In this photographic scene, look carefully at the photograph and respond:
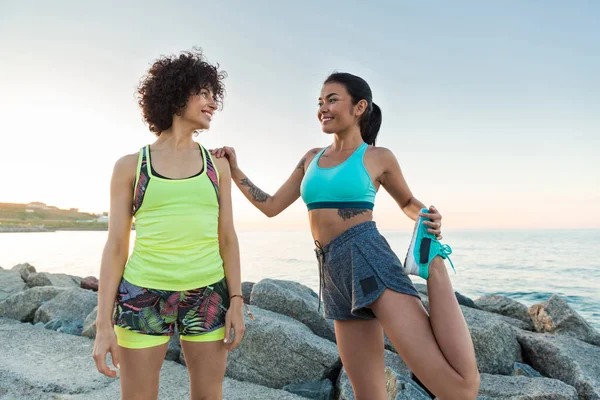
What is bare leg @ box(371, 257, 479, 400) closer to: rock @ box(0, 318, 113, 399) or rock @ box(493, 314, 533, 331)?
rock @ box(0, 318, 113, 399)

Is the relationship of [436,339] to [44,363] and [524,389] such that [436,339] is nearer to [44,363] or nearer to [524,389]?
[524,389]

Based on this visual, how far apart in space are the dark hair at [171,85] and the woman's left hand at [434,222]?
1444 mm

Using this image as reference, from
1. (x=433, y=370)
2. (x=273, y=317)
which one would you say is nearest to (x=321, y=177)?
(x=433, y=370)

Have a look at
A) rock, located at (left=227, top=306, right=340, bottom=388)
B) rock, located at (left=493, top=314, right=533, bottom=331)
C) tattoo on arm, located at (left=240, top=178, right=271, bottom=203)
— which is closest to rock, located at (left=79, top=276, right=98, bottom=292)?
rock, located at (left=227, top=306, right=340, bottom=388)

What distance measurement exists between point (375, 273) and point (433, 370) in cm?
58

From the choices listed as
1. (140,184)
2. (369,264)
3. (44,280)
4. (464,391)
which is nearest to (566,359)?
(464,391)

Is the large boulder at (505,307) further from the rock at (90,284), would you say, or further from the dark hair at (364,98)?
the rock at (90,284)

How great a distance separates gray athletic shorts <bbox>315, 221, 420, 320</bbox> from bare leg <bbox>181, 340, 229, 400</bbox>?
784 millimetres

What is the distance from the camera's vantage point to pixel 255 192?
3.67 metres

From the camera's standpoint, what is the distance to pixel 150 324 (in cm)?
226

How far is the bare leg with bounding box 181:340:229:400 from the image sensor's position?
2354 millimetres

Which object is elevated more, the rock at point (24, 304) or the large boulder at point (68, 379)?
the rock at point (24, 304)

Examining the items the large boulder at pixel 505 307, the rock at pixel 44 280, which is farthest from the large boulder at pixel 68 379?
the large boulder at pixel 505 307

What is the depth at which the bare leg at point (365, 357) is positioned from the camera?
9.20ft
